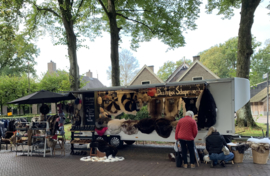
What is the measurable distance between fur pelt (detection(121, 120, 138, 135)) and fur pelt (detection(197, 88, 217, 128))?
2480 mm

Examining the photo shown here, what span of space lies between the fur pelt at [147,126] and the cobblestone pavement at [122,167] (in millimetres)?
934

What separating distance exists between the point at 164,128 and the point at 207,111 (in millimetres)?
1655

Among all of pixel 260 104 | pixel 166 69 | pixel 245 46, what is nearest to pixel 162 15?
pixel 245 46

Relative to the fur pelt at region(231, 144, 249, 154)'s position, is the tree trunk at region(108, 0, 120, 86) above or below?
above

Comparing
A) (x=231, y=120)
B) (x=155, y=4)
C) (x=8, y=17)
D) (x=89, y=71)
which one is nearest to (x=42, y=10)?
(x=8, y=17)

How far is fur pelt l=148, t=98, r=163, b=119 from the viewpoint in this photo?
10.0 meters

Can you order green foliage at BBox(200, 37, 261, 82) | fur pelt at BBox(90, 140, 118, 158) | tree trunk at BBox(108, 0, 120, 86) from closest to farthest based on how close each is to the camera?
1. fur pelt at BBox(90, 140, 118, 158)
2. tree trunk at BBox(108, 0, 120, 86)
3. green foliage at BBox(200, 37, 261, 82)

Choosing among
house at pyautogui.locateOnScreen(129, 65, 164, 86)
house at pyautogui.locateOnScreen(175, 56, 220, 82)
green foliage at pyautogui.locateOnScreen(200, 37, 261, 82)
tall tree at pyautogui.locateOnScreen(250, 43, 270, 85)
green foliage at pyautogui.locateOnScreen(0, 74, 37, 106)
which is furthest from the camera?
green foliage at pyautogui.locateOnScreen(200, 37, 261, 82)

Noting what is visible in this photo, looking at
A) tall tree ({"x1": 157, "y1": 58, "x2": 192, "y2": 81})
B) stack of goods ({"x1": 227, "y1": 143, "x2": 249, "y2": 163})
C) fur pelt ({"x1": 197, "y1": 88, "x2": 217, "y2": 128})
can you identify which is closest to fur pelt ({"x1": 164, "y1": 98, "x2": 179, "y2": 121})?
fur pelt ({"x1": 197, "y1": 88, "x2": 217, "y2": 128})

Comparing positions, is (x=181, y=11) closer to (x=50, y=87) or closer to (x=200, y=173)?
(x=200, y=173)

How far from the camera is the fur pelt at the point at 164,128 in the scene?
8.26 metres

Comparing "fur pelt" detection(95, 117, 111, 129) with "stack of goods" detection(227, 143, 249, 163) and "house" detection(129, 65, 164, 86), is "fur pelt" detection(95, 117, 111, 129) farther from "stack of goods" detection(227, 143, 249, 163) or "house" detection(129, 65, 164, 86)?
"house" detection(129, 65, 164, 86)

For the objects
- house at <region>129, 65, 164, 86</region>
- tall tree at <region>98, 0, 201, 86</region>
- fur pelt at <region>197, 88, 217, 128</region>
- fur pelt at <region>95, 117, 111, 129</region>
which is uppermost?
tall tree at <region>98, 0, 201, 86</region>

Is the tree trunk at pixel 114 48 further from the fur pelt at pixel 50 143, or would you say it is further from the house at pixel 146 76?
the house at pixel 146 76
